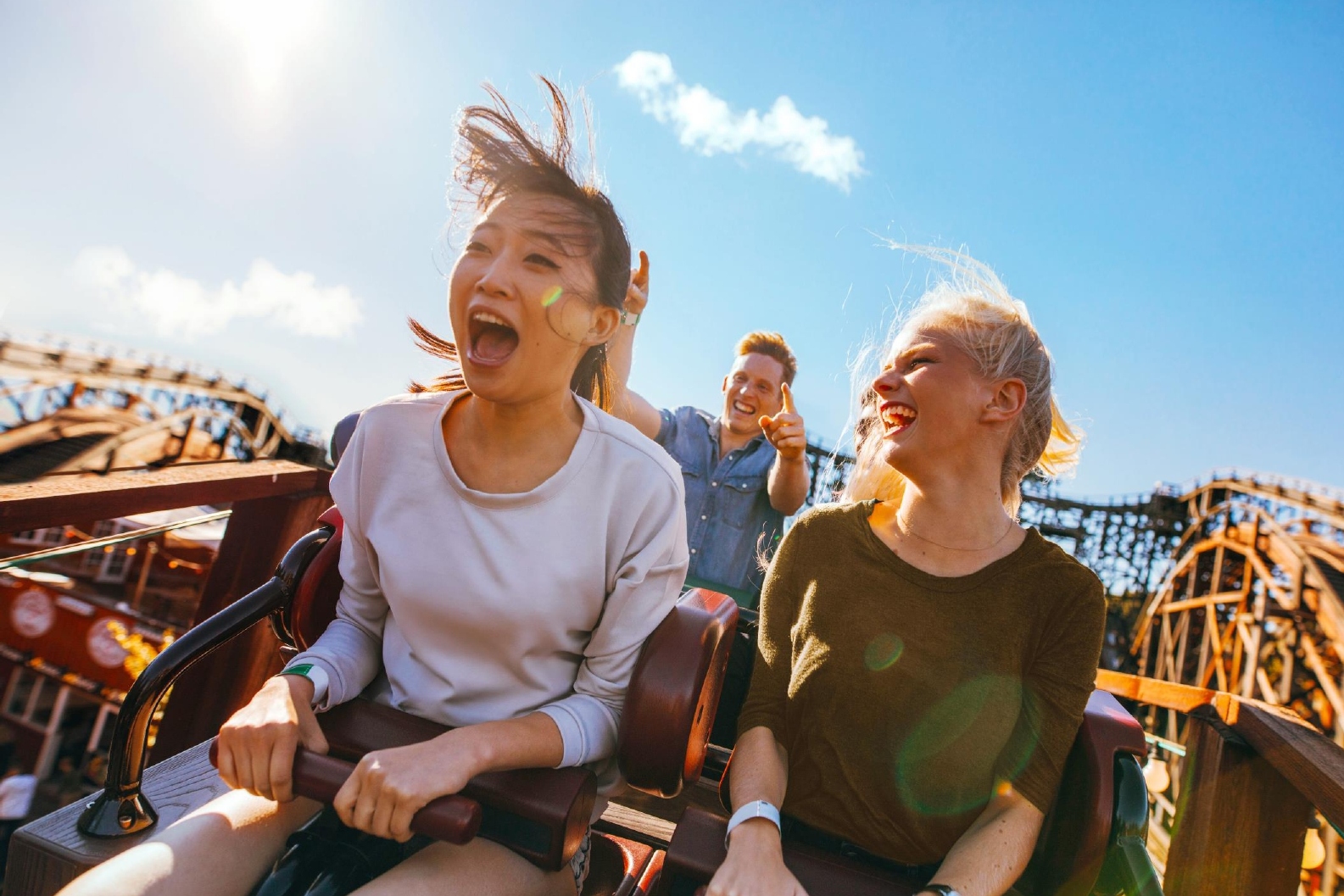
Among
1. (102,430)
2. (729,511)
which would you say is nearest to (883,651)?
(729,511)

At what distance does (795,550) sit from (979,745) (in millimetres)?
454

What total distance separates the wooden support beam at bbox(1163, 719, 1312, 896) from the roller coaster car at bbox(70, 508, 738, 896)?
4.40ft

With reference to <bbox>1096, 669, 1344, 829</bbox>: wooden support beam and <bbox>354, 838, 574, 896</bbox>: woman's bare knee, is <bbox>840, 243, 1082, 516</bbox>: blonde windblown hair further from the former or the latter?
<bbox>354, 838, 574, 896</bbox>: woman's bare knee

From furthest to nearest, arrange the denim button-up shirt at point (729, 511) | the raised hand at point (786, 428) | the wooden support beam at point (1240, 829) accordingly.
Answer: the denim button-up shirt at point (729, 511)
the raised hand at point (786, 428)
the wooden support beam at point (1240, 829)

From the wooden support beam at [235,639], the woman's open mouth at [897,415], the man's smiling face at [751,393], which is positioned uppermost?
the man's smiling face at [751,393]

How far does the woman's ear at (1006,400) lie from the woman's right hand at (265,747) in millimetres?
1218

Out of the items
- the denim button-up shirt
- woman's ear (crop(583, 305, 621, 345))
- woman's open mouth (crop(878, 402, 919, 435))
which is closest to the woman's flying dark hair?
woman's ear (crop(583, 305, 621, 345))

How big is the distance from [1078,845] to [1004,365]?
803 millimetres

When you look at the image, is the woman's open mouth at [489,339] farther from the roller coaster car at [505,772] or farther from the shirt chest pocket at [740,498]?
the shirt chest pocket at [740,498]

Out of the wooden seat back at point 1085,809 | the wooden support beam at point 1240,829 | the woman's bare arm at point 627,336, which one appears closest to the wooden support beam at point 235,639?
the woman's bare arm at point 627,336

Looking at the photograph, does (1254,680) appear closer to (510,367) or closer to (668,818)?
(668,818)

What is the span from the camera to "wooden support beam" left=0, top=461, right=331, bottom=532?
116 centimetres

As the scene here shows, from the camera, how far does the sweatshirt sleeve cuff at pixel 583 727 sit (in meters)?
0.99

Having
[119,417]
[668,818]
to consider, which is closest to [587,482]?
[668,818]
